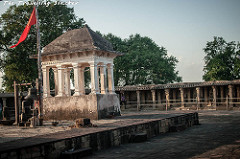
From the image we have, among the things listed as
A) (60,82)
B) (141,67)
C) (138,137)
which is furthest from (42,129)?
(141,67)

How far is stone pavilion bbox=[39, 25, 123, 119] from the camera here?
1417 centimetres

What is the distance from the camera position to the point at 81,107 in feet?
46.6

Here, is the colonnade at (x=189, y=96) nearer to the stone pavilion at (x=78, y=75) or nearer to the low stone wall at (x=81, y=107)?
the low stone wall at (x=81, y=107)

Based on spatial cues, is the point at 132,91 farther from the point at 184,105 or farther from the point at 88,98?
the point at 88,98

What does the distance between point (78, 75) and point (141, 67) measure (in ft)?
66.9

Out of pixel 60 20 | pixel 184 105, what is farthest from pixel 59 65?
pixel 184 105

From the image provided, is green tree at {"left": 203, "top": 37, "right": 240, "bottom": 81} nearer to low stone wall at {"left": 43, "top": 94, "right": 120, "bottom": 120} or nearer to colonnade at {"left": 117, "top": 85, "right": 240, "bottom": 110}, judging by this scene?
colonnade at {"left": 117, "top": 85, "right": 240, "bottom": 110}

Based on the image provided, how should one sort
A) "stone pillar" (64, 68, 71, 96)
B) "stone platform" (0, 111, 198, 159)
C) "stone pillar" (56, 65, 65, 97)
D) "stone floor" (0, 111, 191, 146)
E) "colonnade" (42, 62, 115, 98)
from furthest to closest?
"stone pillar" (64, 68, 71, 96) → "stone pillar" (56, 65, 65, 97) → "colonnade" (42, 62, 115, 98) → "stone floor" (0, 111, 191, 146) → "stone platform" (0, 111, 198, 159)

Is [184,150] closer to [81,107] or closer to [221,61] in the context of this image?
[81,107]

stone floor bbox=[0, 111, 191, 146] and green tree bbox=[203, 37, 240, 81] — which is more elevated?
green tree bbox=[203, 37, 240, 81]

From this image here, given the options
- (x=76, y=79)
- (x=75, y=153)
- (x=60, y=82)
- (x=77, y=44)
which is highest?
(x=77, y=44)

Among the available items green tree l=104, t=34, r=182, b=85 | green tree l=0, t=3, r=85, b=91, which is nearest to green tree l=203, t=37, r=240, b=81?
green tree l=104, t=34, r=182, b=85

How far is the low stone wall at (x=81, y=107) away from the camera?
45.8ft

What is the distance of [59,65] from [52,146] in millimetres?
8759
